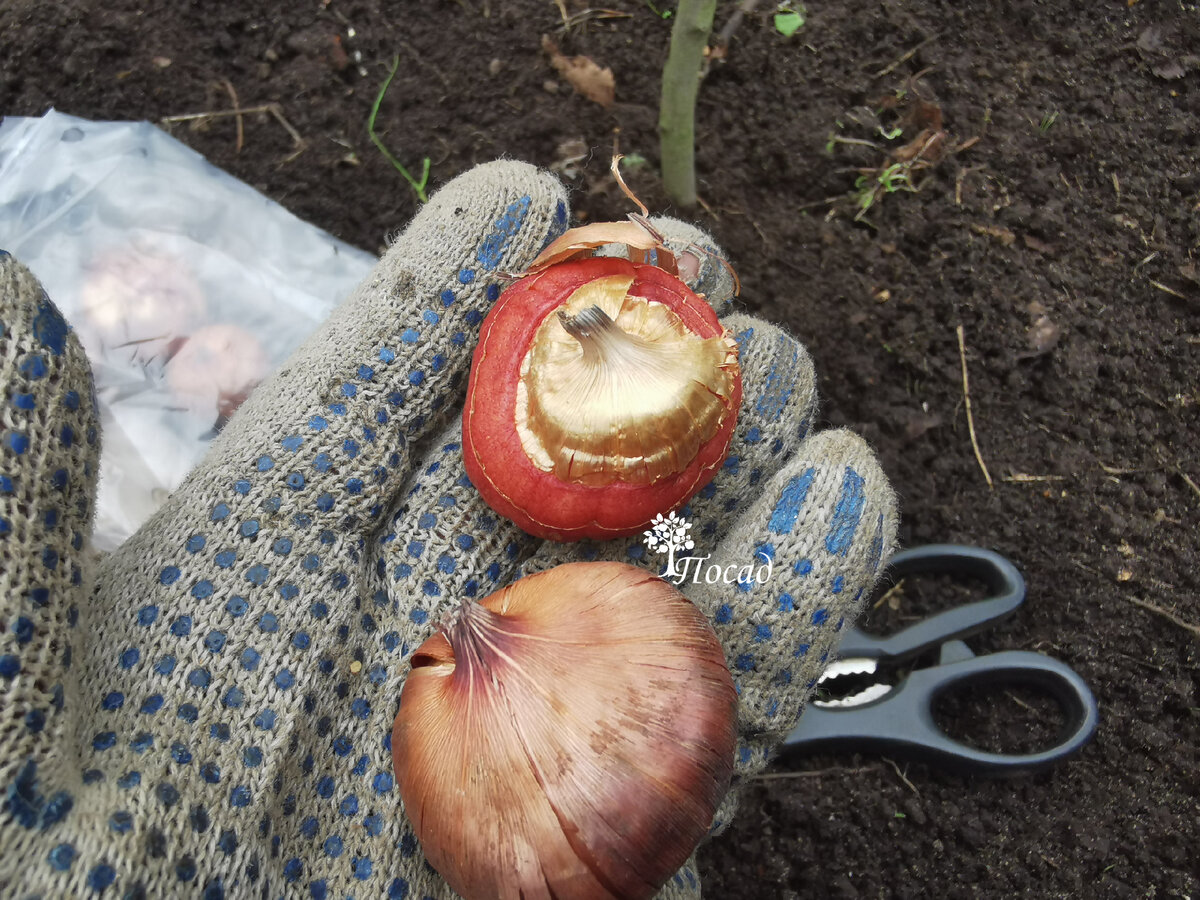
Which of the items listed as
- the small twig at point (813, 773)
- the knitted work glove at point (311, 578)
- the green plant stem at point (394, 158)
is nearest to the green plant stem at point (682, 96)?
the knitted work glove at point (311, 578)

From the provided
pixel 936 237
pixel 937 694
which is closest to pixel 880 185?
pixel 936 237

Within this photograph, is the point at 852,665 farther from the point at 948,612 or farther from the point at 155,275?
the point at 155,275

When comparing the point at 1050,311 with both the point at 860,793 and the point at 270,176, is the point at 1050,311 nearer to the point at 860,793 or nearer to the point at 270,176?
the point at 860,793

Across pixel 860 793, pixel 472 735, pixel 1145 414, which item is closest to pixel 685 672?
pixel 472 735

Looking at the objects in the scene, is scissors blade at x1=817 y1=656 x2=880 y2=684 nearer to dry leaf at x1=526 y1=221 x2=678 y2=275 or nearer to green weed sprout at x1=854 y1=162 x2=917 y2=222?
dry leaf at x1=526 y1=221 x2=678 y2=275

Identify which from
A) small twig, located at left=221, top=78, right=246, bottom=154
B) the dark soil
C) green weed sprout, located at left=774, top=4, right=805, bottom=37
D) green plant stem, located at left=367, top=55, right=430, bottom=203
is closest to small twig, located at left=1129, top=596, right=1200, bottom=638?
the dark soil

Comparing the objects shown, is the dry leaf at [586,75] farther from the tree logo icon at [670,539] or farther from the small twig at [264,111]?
the tree logo icon at [670,539]
